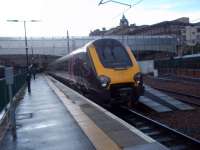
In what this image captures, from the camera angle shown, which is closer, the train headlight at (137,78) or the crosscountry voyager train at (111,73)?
the crosscountry voyager train at (111,73)

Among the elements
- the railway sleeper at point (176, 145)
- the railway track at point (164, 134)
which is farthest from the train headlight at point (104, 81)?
the railway sleeper at point (176, 145)

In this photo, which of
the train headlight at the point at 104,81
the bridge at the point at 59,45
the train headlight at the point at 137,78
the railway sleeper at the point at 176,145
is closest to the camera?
the railway sleeper at the point at 176,145

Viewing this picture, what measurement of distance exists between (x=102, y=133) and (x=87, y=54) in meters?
7.76

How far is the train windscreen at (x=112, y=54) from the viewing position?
50.7ft

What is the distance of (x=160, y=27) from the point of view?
→ 114 m

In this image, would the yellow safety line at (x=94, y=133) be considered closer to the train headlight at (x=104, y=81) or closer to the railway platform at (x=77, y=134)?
the railway platform at (x=77, y=134)

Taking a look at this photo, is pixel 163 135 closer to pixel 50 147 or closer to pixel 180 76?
pixel 50 147

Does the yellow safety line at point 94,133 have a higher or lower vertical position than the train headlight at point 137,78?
lower

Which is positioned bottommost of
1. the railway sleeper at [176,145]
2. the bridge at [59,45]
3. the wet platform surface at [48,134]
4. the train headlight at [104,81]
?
the railway sleeper at [176,145]

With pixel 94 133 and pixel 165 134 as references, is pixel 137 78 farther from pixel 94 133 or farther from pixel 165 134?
pixel 94 133

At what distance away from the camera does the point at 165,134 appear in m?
10.9

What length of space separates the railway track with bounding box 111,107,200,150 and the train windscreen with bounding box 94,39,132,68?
2.22 m

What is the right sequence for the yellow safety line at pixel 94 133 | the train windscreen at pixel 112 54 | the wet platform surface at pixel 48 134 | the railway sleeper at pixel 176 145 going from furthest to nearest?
the train windscreen at pixel 112 54, the railway sleeper at pixel 176 145, the wet platform surface at pixel 48 134, the yellow safety line at pixel 94 133

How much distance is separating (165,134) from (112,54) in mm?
5897
